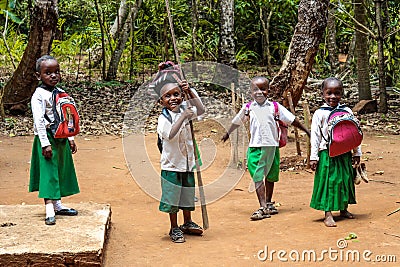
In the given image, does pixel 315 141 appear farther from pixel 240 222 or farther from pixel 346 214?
pixel 240 222

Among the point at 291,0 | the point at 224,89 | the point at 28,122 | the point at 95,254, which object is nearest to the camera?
the point at 95,254

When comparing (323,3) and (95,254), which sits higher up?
(323,3)

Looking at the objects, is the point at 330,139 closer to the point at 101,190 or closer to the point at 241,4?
the point at 101,190

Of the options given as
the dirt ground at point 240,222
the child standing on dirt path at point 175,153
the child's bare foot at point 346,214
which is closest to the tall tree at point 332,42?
the dirt ground at point 240,222

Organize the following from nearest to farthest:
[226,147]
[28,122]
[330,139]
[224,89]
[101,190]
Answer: [330,139] < [101,190] < [226,147] < [28,122] < [224,89]

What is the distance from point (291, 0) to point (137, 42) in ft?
14.2

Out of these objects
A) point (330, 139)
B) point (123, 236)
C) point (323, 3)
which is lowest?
point (123, 236)

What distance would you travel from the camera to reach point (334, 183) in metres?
4.83

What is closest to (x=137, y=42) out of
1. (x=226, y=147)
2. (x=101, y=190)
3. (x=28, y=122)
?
(x=28, y=122)

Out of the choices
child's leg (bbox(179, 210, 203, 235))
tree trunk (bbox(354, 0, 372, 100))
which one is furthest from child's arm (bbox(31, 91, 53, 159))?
tree trunk (bbox(354, 0, 372, 100))

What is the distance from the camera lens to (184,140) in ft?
15.1
